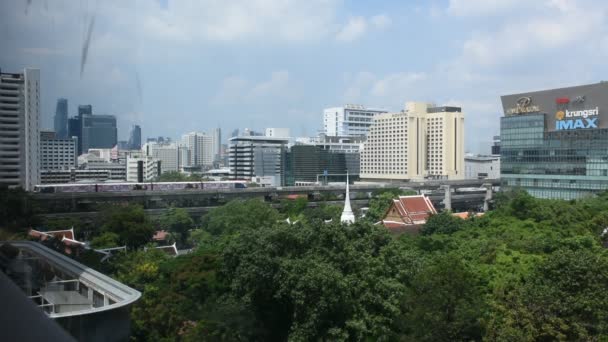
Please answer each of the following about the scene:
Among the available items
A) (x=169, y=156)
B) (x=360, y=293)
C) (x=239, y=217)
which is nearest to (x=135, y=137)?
(x=239, y=217)

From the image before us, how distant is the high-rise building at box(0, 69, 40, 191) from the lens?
11.7 m

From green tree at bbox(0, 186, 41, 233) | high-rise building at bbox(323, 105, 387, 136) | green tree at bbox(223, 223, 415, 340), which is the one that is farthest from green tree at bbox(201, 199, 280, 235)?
high-rise building at bbox(323, 105, 387, 136)

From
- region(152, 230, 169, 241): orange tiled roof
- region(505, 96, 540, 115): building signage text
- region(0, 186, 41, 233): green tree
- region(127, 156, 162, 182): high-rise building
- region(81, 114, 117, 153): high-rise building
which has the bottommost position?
region(152, 230, 169, 241): orange tiled roof

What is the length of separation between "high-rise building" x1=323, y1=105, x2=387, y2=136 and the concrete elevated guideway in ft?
101

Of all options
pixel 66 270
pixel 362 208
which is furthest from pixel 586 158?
pixel 66 270

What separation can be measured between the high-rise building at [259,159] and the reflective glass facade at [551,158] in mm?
23895

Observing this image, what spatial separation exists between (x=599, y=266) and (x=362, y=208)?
24164mm

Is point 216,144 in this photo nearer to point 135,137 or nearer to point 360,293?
point 135,137

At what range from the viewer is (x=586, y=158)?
95.1 ft

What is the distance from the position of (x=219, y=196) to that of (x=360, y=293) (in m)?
22.6

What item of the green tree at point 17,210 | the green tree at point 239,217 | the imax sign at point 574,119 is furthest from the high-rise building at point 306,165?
the green tree at point 17,210

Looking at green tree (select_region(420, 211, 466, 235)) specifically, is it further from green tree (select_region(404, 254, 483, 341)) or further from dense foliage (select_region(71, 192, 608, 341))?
green tree (select_region(404, 254, 483, 341))

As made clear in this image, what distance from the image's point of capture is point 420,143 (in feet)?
166

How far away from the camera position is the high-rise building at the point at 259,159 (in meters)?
53.1
